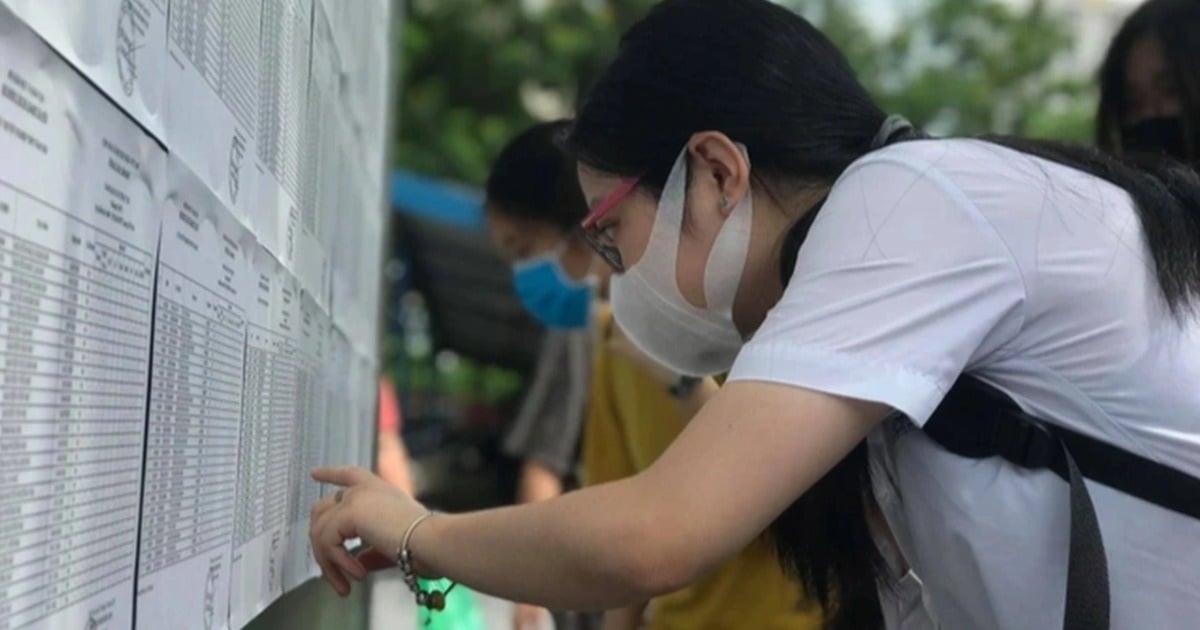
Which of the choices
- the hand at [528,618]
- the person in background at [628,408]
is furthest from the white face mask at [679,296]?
the hand at [528,618]

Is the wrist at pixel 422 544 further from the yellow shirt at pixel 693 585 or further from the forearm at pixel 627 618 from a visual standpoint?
the forearm at pixel 627 618

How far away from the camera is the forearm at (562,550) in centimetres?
117

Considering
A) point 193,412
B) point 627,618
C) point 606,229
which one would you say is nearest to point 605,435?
point 627,618

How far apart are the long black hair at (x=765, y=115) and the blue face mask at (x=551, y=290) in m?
1.72

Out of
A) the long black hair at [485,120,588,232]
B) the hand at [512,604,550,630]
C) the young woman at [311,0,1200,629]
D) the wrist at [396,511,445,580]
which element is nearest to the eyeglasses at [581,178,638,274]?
the young woman at [311,0,1200,629]

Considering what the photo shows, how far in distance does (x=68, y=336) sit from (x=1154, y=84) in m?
2.03

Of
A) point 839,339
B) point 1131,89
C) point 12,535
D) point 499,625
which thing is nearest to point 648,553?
point 839,339

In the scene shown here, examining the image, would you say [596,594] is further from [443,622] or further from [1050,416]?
[443,622]

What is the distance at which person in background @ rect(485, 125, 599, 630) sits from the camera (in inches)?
123

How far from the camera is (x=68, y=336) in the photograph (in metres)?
0.76

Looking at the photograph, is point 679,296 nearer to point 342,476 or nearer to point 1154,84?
point 342,476

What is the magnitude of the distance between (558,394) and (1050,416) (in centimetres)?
249

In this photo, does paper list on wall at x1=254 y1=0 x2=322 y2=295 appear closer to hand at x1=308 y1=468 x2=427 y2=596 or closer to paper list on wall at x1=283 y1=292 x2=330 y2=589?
paper list on wall at x1=283 y1=292 x2=330 y2=589

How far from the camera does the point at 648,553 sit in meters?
1.17
